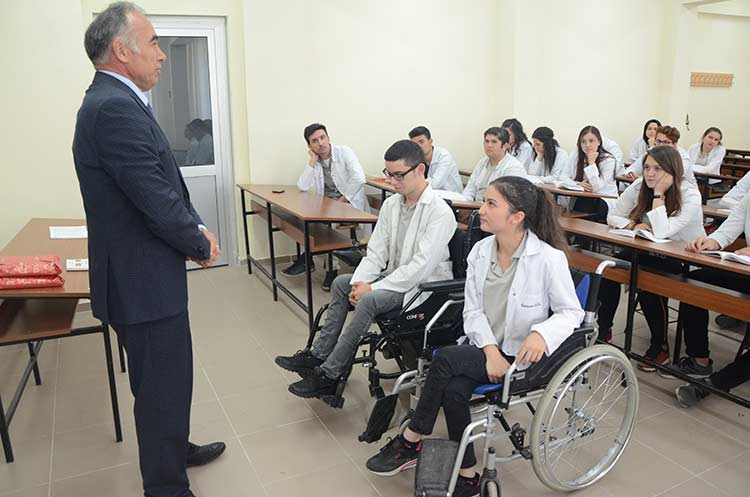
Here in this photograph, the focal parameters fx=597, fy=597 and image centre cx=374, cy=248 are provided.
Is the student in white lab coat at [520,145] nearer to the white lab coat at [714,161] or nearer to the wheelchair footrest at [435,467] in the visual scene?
the white lab coat at [714,161]

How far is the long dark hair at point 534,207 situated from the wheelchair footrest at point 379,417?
0.83 m

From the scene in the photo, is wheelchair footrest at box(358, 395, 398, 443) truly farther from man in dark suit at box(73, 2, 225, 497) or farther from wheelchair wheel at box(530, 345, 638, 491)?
man in dark suit at box(73, 2, 225, 497)

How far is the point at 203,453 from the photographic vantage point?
241 cm

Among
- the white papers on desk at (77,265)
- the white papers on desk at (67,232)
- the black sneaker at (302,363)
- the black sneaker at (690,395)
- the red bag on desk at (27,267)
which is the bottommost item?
the black sneaker at (690,395)

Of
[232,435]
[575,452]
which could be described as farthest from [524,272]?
[232,435]

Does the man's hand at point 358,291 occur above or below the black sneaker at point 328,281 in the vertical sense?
above

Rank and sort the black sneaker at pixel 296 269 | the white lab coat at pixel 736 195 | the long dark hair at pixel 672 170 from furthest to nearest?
the black sneaker at pixel 296 269, the white lab coat at pixel 736 195, the long dark hair at pixel 672 170

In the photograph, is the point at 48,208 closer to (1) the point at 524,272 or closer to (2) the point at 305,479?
(2) the point at 305,479

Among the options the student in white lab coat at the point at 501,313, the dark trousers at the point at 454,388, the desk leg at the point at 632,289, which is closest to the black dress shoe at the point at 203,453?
the student in white lab coat at the point at 501,313

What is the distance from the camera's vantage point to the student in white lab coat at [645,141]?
652 cm

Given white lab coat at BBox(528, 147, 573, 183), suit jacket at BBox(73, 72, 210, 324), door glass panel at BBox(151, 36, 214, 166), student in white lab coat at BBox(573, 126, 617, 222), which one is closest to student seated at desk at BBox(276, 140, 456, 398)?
suit jacket at BBox(73, 72, 210, 324)

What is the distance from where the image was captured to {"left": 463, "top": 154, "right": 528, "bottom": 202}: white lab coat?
14.7 ft

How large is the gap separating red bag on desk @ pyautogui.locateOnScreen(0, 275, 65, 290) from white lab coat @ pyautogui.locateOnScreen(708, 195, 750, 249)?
9.86 ft

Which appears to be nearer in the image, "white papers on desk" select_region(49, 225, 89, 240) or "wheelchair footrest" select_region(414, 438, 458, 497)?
"wheelchair footrest" select_region(414, 438, 458, 497)
